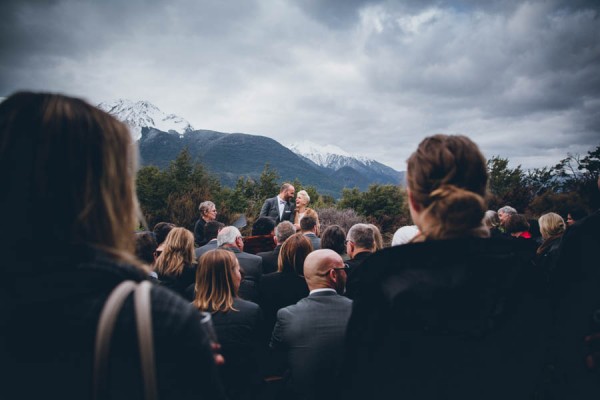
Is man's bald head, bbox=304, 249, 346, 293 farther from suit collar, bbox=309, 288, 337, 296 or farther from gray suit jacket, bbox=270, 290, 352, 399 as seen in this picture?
gray suit jacket, bbox=270, 290, 352, 399

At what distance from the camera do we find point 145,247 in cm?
480

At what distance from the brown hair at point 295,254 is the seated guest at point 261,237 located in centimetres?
206

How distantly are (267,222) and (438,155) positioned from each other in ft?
15.8

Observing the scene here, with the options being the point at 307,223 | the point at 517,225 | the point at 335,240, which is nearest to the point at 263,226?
the point at 307,223

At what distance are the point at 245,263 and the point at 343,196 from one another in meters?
28.6

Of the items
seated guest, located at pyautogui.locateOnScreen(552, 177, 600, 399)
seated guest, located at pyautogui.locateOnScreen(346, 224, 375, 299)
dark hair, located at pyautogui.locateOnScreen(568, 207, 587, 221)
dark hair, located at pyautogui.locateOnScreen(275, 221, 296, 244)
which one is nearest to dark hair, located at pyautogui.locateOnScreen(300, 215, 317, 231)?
dark hair, located at pyautogui.locateOnScreen(275, 221, 296, 244)

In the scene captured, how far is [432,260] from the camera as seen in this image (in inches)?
54.4

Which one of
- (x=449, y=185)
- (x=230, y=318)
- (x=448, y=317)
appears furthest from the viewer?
(x=230, y=318)

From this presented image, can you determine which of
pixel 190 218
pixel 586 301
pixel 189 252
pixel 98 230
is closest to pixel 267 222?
pixel 189 252

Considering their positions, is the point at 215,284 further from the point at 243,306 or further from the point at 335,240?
the point at 335,240

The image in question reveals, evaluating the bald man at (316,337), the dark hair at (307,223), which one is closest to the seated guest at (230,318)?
the bald man at (316,337)

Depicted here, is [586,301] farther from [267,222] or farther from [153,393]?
[267,222]

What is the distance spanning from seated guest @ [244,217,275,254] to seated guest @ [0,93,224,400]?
5.07m

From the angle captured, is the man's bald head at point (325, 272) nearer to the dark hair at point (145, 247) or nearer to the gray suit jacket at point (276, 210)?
the dark hair at point (145, 247)
